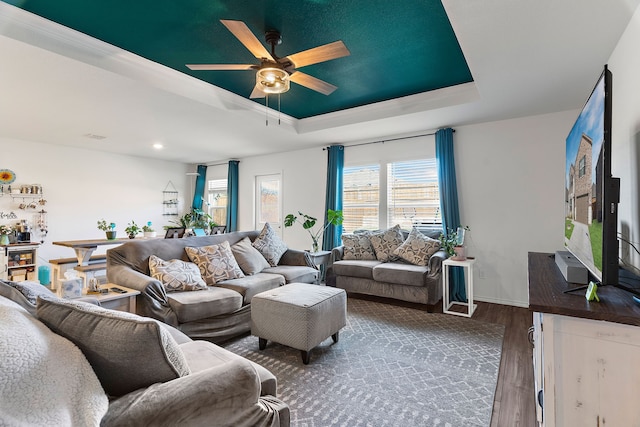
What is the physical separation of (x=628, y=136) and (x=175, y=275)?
3.57 m

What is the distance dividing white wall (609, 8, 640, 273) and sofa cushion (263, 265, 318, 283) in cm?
286

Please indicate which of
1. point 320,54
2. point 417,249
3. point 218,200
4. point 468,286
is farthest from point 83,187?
point 468,286

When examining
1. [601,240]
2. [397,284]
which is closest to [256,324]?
[397,284]

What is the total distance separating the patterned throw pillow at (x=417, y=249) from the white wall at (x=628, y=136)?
6.96ft

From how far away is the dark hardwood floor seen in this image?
5.99 ft

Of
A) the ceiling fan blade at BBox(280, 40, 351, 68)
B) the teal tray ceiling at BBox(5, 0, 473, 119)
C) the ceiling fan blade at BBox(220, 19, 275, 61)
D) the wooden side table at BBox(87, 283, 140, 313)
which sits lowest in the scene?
the wooden side table at BBox(87, 283, 140, 313)

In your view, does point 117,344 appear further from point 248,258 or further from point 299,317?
point 248,258

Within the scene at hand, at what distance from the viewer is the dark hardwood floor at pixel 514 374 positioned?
1.83m

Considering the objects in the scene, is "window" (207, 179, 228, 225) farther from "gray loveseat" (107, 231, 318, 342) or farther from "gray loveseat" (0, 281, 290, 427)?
"gray loveseat" (0, 281, 290, 427)

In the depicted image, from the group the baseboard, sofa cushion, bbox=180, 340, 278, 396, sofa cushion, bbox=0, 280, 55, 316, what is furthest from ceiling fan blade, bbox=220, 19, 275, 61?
the baseboard

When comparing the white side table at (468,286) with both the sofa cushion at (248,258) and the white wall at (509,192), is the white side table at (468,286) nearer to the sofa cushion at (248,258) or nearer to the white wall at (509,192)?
the white wall at (509,192)

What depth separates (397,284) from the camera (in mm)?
3871

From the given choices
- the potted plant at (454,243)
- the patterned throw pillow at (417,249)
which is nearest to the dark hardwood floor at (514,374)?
the potted plant at (454,243)

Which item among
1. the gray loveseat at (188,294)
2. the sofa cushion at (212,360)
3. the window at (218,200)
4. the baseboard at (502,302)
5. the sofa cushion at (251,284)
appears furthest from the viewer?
the window at (218,200)
